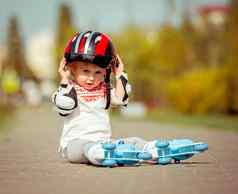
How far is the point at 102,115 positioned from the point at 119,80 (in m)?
0.40

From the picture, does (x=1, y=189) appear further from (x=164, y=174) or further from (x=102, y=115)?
(x=102, y=115)

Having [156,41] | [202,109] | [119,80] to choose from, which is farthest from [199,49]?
[119,80]

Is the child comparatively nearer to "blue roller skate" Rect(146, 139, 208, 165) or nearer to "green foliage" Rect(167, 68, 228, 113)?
"blue roller skate" Rect(146, 139, 208, 165)

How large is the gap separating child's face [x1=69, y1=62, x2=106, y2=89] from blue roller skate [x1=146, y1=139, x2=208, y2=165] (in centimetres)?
100

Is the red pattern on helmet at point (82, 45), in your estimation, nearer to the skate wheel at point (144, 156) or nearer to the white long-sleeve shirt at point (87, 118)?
the white long-sleeve shirt at point (87, 118)

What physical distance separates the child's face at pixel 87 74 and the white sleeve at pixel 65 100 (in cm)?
18

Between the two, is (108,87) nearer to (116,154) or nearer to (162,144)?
(116,154)

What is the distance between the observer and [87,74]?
9.42 metres

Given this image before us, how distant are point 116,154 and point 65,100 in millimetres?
846

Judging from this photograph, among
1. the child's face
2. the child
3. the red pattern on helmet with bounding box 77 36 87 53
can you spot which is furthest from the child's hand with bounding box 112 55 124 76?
the red pattern on helmet with bounding box 77 36 87 53

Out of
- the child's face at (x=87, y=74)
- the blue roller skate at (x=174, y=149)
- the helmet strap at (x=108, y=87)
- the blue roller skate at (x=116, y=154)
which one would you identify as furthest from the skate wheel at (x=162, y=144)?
the child's face at (x=87, y=74)

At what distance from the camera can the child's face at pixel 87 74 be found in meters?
9.39

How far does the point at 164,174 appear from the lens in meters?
8.04

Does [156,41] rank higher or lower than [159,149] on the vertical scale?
higher
